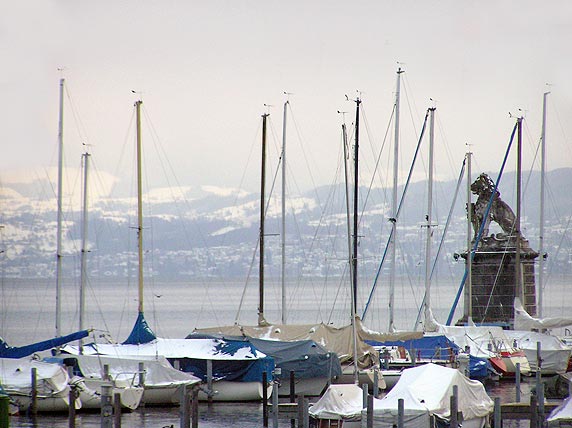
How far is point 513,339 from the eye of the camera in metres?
55.8

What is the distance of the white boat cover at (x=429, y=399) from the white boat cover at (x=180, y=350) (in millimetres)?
11370

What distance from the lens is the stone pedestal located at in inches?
2440

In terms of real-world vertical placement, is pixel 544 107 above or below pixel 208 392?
above

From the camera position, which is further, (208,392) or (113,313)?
(113,313)

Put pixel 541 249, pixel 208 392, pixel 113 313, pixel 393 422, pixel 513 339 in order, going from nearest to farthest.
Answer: pixel 393 422 → pixel 208 392 → pixel 513 339 → pixel 541 249 → pixel 113 313

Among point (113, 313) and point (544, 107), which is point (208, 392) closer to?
point (544, 107)

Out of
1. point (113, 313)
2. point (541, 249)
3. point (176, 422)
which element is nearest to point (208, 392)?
point (176, 422)

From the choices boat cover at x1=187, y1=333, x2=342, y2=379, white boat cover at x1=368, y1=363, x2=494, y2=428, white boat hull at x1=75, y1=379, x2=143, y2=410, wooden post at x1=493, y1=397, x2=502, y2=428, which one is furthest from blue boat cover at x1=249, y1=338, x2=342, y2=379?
wooden post at x1=493, y1=397, x2=502, y2=428

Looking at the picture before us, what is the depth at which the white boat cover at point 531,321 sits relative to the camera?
5688cm

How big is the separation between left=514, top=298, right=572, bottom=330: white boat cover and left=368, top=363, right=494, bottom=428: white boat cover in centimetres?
2296

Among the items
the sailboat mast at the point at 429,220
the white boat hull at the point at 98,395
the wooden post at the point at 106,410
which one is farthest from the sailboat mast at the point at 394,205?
the wooden post at the point at 106,410

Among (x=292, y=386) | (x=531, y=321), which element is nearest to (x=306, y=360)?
(x=292, y=386)

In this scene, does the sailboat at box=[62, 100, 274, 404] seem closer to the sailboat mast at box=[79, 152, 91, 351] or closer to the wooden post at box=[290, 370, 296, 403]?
the wooden post at box=[290, 370, 296, 403]

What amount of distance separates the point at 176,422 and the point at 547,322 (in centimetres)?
2342
